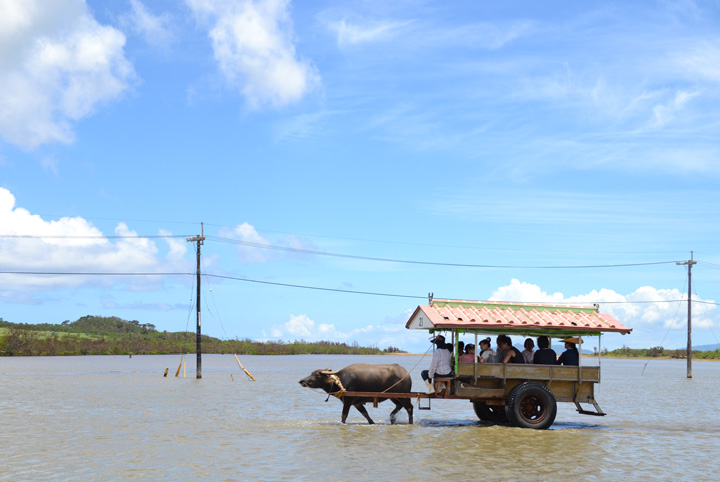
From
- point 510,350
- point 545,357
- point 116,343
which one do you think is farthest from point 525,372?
point 116,343

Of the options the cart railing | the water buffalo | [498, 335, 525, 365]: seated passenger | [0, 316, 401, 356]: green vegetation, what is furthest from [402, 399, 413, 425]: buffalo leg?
[0, 316, 401, 356]: green vegetation

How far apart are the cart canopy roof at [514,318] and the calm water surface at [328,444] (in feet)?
8.53

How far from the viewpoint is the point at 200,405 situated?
25469 millimetres

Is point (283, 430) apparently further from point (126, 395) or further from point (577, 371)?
point (126, 395)

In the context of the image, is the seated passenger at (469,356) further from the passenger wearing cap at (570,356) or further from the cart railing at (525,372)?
the passenger wearing cap at (570,356)

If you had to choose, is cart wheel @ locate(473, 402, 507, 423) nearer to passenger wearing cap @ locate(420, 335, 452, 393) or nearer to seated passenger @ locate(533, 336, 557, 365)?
seated passenger @ locate(533, 336, 557, 365)

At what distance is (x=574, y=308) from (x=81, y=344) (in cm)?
8844

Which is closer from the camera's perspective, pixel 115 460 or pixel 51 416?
pixel 115 460

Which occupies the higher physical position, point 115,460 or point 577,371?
point 577,371

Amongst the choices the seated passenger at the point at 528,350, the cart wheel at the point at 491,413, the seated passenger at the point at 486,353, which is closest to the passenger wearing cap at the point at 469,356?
the seated passenger at the point at 486,353

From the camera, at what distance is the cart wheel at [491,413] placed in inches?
746

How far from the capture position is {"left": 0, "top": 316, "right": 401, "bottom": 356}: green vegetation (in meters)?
88.3

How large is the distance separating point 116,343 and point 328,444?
3460 inches

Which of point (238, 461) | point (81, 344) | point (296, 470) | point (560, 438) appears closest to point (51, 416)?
point (238, 461)
